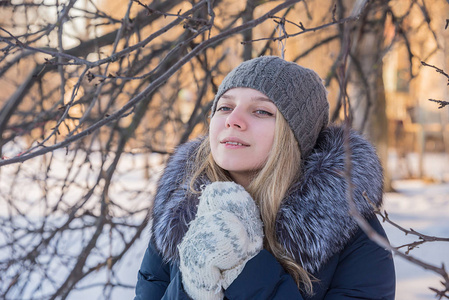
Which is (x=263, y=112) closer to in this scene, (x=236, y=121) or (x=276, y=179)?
(x=236, y=121)

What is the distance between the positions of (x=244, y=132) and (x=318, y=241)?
403mm

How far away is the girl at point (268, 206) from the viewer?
136 centimetres

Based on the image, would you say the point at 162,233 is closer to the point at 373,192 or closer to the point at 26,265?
the point at 373,192

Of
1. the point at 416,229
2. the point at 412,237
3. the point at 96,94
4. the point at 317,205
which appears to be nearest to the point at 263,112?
the point at 317,205

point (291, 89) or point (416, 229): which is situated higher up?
point (291, 89)

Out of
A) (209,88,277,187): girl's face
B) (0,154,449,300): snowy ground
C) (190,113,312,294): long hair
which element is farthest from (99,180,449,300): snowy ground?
(209,88,277,187): girl's face

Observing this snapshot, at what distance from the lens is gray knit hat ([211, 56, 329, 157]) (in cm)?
161

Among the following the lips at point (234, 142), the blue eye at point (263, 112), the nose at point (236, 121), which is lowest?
the lips at point (234, 142)

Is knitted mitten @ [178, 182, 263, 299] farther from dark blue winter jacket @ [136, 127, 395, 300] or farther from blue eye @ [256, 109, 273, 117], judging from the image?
blue eye @ [256, 109, 273, 117]

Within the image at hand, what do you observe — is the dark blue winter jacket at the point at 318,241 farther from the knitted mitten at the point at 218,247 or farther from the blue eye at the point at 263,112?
the blue eye at the point at 263,112

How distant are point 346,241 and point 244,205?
0.32 metres

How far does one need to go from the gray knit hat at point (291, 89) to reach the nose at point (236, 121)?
116 mm

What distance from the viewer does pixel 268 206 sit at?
1566mm

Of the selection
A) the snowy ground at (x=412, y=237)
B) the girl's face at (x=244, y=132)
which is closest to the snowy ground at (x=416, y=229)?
the snowy ground at (x=412, y=237)
